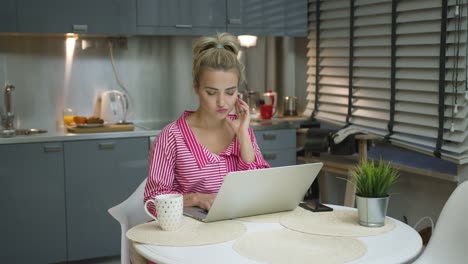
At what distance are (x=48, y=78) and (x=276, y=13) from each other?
5.41 ft

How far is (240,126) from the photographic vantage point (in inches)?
92.0

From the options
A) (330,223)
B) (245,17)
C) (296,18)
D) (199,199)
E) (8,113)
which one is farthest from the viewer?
(296,18)

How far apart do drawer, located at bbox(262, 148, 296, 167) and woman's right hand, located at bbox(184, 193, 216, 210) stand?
88.6 inches

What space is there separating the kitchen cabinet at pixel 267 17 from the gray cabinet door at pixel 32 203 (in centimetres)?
150

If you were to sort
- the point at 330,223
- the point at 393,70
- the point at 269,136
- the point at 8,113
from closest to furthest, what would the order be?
the point at 330,223
the point at 393,70
the point at 8,113
the point at 269,136

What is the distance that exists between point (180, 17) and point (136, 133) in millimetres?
855

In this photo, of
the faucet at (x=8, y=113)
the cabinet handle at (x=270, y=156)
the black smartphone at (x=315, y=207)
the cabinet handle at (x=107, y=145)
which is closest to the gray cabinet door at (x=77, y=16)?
the faucet at (x=8, y=113)

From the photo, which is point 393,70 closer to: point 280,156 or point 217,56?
point 280,156

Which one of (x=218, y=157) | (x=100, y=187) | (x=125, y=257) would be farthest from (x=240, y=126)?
(x=100, y=187)

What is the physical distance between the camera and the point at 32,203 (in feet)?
12.8

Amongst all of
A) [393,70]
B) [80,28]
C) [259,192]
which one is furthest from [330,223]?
[80,28]

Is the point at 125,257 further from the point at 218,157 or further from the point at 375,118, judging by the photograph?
the point at 375,118

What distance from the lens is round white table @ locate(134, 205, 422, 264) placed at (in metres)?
1.66

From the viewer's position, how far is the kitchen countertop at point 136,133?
3.85m
